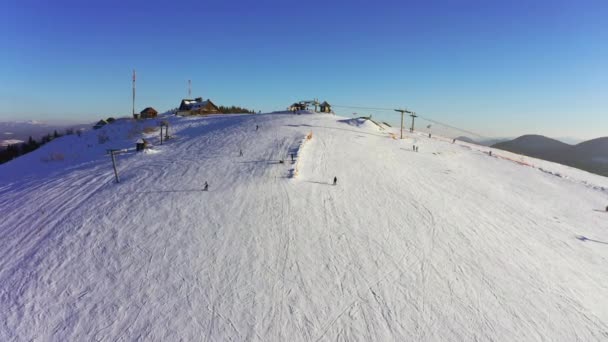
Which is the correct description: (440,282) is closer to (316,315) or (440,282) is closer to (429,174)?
(316,315)

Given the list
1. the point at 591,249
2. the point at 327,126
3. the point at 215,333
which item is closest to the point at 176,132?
the point at 327,126

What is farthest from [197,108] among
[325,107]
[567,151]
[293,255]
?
[567,151]

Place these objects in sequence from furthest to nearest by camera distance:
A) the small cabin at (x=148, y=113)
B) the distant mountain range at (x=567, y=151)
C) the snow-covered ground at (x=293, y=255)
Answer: the distant mountain range at (x=567, y=151) → the small cabin at (x=148, y=113) → the snow-covered ground at (x=293, y=255)

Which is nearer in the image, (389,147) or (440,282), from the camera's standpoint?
(440,282)

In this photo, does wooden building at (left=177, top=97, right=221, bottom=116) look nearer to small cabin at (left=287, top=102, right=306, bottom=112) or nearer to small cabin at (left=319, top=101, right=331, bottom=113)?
small cabin at (left=287, top=102, right=306, bottom=112)

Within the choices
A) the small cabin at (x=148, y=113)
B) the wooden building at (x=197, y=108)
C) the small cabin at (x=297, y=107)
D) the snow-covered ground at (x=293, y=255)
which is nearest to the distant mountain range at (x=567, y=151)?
the small cabin at (x=297, y=107)

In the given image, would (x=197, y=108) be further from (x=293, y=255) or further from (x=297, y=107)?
(x=293, y=255)

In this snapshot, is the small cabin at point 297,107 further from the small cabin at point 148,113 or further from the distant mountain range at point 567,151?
the distant mountain range at point 567,151

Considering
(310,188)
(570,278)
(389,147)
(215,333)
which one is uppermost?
(389,147)
